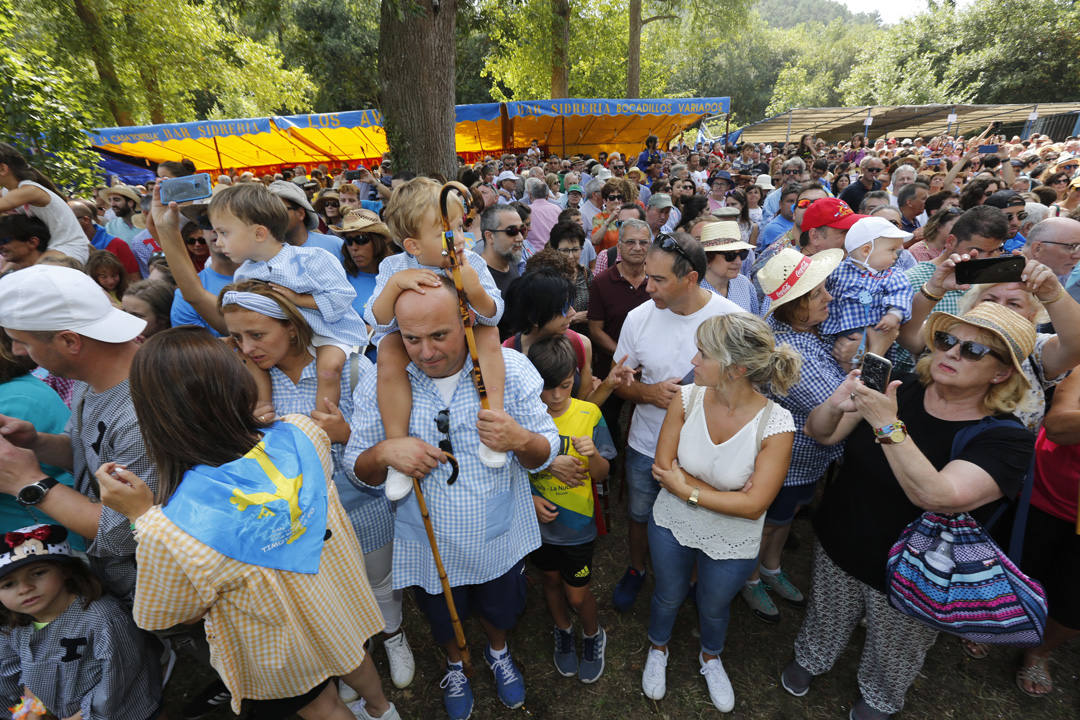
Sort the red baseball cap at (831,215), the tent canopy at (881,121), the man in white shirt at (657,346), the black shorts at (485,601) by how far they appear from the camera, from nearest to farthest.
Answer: the black shorts at (485,601) < the man in white shirt at (657,346) < the red baseball cap at (831,215) < the tent canopy at (881,121)

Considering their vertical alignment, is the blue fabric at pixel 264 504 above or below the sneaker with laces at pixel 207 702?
above

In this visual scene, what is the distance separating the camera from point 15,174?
3.94m

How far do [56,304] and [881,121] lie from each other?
1405 inches

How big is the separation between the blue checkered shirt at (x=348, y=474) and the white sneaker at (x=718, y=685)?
6.31 feet

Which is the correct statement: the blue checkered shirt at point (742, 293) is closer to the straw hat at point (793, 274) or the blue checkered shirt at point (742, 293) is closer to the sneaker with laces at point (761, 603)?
the straw hat at point (793, 274)

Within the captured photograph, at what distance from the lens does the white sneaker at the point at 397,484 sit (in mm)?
1998

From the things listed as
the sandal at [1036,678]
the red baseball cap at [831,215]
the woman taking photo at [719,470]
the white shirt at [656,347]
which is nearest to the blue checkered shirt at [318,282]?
the white shirt at [656,347]

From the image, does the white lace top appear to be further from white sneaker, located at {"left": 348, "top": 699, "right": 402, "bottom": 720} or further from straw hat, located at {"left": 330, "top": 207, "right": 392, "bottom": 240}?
straw hat, located at {"left": 330, "top": 207, "right": 392, "bottom": 240}

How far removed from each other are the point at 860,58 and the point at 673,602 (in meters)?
60.1

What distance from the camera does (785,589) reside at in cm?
330

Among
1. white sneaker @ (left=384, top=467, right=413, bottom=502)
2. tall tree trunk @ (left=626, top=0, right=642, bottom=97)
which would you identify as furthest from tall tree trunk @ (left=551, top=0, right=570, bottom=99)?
white sneaker @ (left=384, top=467, right=413, bottom=502)

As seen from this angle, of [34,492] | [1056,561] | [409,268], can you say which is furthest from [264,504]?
[1056,561]

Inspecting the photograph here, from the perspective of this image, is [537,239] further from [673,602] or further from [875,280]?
[673,602]

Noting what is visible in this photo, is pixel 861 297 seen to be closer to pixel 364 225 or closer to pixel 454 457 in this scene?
pixel 454 457
